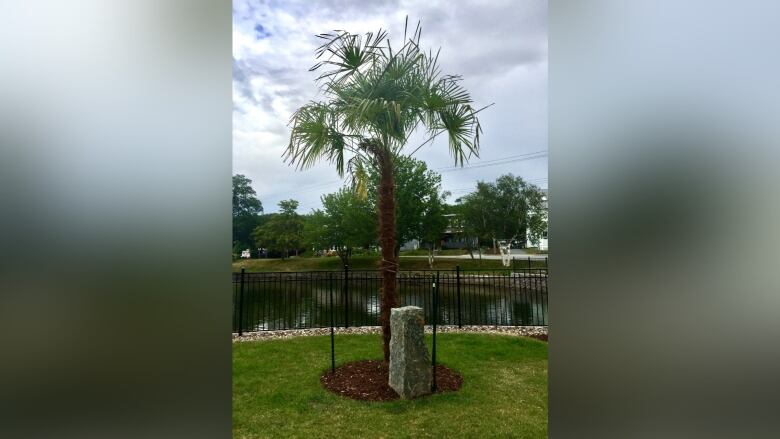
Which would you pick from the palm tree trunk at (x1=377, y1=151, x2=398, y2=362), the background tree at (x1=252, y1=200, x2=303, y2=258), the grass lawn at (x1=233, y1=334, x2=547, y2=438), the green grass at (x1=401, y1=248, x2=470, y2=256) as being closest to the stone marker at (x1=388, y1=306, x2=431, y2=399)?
the grass lawn at (x1=233, y1=334, x2=547, y2=438)

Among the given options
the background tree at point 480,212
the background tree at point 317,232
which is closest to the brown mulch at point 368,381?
the background tree at point 480,212

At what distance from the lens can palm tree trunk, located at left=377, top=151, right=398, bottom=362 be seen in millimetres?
4805

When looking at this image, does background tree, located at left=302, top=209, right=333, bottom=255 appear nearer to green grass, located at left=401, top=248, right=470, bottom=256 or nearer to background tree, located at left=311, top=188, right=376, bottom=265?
background tree, located at left=311, top=188, right=376, bottom=265

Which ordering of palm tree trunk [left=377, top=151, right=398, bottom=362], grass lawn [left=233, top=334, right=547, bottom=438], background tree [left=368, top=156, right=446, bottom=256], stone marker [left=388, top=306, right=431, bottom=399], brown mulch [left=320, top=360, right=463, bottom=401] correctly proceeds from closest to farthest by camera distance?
grass lawn [left=233, top=334, right=547, bottom=438], stone marker [left=388, top=306, right=431, bottom=399], brown mulch [left=320, top=360, right=463, bottom=401], palm tree trunk [left=377, top=151, right=398, bottom=362], background tree [left=368, top=156, right=446, bottom=256]

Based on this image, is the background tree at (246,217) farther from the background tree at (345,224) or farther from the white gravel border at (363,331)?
the white gravel border at (363,331)

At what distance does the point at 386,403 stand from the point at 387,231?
6.62 ft

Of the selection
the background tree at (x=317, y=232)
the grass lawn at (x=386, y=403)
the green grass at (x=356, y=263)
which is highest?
the background tree at (x=317, y=232)

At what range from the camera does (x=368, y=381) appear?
15.4 ft

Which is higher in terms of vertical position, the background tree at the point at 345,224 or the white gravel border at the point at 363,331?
the background tree at the point at 345,224

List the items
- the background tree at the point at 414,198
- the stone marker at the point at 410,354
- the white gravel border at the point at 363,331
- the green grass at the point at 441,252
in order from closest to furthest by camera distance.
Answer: the stone marker at the point at 410,354
the white gravel border at the point at 363,331
the background tree at the point at 414,198
the green grass at the point at 441,252

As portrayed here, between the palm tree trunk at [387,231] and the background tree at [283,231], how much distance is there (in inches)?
827

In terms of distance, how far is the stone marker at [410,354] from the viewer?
4.16m

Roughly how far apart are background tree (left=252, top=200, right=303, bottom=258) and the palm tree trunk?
68.9 ft
